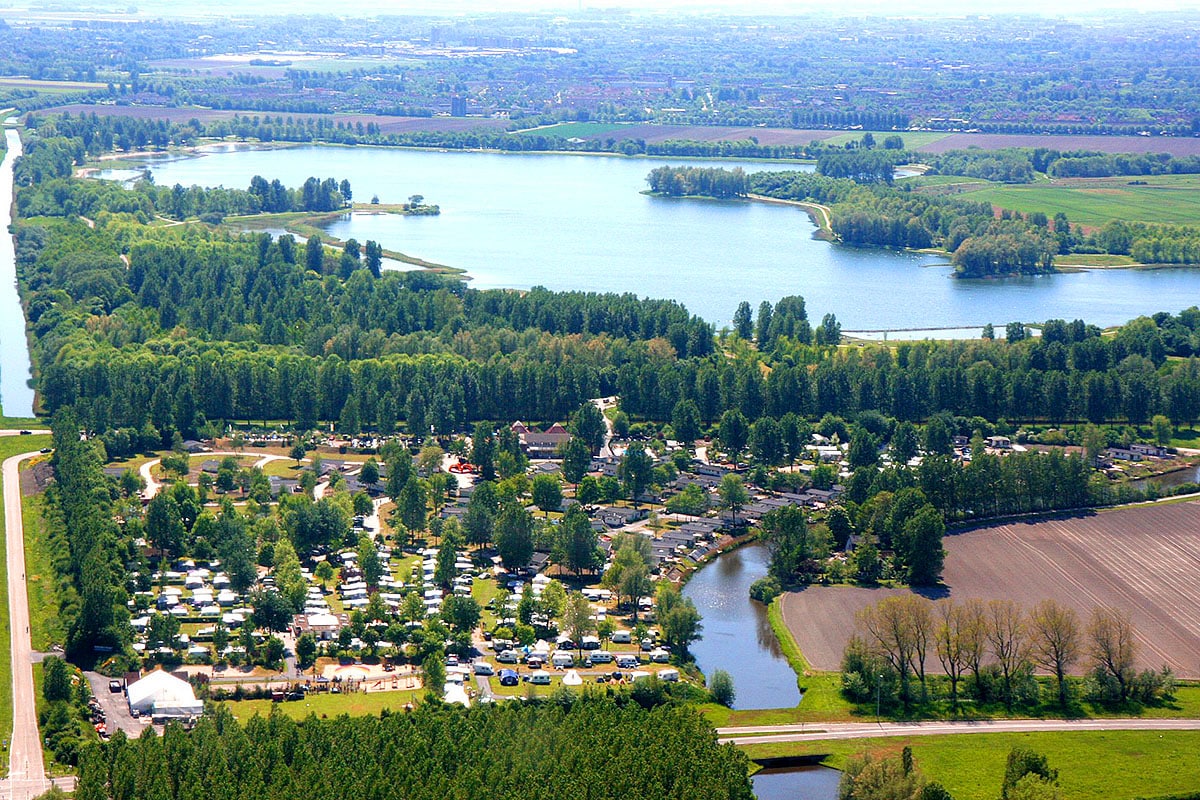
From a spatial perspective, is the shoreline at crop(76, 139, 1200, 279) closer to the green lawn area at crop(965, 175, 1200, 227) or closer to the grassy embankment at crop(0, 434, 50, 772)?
the green lawn area at crop(965, 175, 1200, 227)

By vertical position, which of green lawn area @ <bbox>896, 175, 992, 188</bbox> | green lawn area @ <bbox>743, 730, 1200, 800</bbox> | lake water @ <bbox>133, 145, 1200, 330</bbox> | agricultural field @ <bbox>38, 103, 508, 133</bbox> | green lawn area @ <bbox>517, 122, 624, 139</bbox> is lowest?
green lawn area @ <bbox>743, 730, 1200, 800</bbox>

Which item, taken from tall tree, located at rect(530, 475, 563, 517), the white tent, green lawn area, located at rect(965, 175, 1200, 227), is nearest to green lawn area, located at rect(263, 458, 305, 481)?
tall tree, located at rect(530, 475, 563, 517)

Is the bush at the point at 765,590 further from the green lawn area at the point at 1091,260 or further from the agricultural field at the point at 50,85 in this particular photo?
the agricultural field at the point at 50,85

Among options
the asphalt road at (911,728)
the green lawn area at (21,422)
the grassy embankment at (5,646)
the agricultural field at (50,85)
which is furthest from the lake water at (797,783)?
the agricultural field at (50,85)

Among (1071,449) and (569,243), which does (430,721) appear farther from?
(569,243)

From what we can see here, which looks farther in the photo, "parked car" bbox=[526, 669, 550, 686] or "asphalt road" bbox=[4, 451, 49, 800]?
"parked car" bbox=[526, 669, 550, 686]

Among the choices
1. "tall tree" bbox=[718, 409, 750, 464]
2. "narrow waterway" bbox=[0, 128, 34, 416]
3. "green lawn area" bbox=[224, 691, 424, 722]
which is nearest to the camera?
"green lawn area" bbox=[224, 691, 424, 722]

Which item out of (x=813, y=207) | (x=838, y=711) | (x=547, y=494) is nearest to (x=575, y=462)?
(x=547, y=494)
